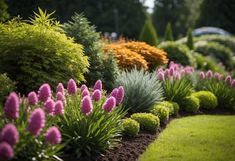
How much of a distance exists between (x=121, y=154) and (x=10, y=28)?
13.5ft

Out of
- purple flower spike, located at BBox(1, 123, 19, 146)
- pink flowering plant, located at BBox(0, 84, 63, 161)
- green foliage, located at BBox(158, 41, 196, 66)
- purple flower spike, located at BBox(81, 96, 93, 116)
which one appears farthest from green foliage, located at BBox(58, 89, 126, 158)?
green foliage, located at BBox(158, 41, 196, 66)

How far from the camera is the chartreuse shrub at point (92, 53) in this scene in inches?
465

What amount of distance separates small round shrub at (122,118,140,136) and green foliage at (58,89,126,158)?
1312mm

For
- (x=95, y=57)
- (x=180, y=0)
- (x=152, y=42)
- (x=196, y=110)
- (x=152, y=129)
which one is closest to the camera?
(x=152, y=129)

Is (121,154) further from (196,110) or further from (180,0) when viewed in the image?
(180,0)

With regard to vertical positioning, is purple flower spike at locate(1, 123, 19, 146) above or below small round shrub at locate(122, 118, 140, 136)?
above

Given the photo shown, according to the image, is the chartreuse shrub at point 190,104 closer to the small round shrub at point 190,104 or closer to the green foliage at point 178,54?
the small round shrub at point 190,104

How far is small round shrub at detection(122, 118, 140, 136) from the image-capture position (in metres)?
8.81

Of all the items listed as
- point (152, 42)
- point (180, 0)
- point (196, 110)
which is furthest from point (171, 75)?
point (180, 0)

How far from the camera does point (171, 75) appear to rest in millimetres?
13594

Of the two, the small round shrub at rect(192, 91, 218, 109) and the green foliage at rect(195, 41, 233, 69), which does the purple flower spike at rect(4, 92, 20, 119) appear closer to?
the small round shrub at rect(192, 91, 218, 109)

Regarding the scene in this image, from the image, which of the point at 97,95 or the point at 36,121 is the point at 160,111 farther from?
the point at 36,121

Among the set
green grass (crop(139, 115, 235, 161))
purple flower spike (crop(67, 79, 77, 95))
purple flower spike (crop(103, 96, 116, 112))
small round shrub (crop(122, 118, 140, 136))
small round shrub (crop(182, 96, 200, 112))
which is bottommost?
green grass (crop(139, 115, 235, 161))

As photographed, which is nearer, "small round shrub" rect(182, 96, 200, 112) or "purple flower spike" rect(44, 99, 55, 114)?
"purple flower spike" rect(44, 99, 55, 114)
